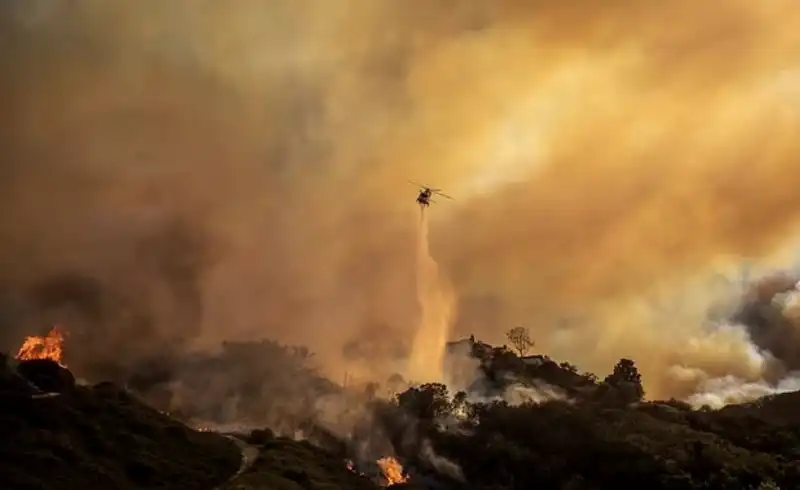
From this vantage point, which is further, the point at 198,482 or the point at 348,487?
the point at 348,487

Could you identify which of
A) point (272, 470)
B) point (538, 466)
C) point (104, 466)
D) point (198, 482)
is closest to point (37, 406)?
point (104, 466)

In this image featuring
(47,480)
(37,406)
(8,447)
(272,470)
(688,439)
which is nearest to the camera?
(47,480)

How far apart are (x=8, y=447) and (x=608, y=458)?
14169cm

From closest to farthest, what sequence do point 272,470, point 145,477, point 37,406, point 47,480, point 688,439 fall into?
point 47,480, point 145,477, point 37,406, point 272,470, point 688,439

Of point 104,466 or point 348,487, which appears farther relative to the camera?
point 348,487

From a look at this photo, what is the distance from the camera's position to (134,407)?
191250mm

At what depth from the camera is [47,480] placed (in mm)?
128250

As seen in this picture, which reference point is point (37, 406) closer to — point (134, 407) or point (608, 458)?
point (134, 407)

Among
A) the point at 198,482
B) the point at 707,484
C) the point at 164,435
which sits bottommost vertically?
the point at 707,484

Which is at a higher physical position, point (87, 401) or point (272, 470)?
point (87, 401)

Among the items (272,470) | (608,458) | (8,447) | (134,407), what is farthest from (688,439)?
(8,447)

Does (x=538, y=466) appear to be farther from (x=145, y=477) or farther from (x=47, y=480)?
(x=47, y=480)

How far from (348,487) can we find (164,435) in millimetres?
50535

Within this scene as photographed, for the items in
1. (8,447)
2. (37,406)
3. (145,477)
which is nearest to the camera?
(8,447)
